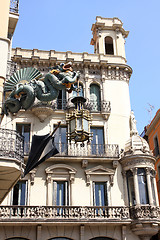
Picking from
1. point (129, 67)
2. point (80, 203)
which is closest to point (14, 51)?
point (129, 67)

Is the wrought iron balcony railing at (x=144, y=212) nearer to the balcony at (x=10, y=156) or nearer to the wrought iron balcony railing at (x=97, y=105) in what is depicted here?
the wrought iron balcony railing at (x=97, y=105)

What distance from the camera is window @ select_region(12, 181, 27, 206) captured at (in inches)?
875

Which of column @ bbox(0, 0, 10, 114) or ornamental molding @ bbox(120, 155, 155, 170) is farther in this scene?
ornamental molding @ bbox(120, 155, 155, 170)

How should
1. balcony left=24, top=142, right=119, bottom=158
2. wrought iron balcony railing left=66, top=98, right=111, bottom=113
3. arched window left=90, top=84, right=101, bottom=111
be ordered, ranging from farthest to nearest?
arched window left=90, top=84, right=101, bottom=111 → wrought iron balcony railing left=66, top=98, right=111, bottom=113 → balcony left=24, top=142, right=119, bottom=158

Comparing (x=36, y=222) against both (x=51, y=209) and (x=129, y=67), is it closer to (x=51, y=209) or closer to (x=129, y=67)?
(x=51, y=209)

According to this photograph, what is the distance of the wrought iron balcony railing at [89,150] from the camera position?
23.7 m

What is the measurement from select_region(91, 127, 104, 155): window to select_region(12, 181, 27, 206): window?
5544 mm

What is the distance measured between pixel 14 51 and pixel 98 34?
7.80 metres

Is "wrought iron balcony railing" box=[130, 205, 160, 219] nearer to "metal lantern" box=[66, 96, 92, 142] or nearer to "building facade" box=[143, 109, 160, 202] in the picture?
"building facade" box=[143, 109, 160, 202]

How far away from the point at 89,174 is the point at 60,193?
2.42m

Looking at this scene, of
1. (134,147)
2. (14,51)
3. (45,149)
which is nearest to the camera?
(45,149)

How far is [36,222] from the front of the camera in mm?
20750

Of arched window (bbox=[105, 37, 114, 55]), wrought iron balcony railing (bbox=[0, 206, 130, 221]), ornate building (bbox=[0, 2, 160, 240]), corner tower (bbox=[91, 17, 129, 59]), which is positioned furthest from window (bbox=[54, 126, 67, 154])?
arched window (bbox=[105, 37, 114, 55])

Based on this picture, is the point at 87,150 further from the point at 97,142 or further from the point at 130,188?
the point at 130,188
